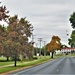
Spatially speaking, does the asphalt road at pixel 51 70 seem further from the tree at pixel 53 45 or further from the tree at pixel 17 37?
the tree at pixel 53 45

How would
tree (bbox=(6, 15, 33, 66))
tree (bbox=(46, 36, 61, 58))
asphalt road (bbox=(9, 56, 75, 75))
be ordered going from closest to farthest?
asphalt road (bbox=(9, 56, 75, 75)), tree (bbox=(6, 15, 33, 66)), tree (bbox=(46, 36, 61, 58))

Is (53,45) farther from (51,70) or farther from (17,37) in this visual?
(51,70)

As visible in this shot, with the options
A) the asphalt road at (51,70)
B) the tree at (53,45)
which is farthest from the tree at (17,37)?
the tree at (53,45)

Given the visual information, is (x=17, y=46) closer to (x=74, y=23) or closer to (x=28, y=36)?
(x=28, y=36)

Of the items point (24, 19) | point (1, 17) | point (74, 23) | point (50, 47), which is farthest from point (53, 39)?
point (1, 17)

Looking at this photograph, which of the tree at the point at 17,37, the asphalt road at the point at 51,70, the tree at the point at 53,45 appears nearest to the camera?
the asphalt road at the point at 51,70

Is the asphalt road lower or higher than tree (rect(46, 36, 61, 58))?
lower

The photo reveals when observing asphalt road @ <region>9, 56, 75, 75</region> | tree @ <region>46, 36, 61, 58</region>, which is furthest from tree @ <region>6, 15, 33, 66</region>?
tree @ <region>46, 36, 61, 58</region>

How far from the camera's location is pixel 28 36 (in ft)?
201

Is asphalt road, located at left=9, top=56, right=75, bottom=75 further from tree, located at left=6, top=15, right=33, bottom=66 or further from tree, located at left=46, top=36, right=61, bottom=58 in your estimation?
tree, located at left=46, top=36, right=61, bottom=58

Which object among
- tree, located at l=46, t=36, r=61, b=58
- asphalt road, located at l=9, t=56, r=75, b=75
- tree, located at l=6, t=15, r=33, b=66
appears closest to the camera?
asphalt road, located at l=9, t=56, r=75, b=75

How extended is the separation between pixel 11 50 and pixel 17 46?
4.02 feet

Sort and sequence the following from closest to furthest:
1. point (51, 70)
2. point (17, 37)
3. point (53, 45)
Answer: point (51, 70) → point (17, 37) → point (53, 45)

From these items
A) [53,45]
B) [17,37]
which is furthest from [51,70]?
[53,45]
